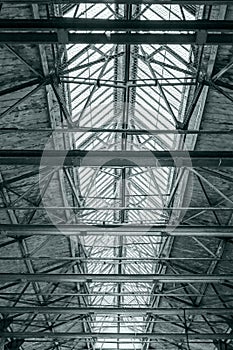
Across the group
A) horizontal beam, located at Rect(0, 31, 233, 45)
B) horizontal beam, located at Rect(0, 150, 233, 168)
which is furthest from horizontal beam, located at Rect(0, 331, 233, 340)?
horizontal beam, located at Rect(0, 31, 233, 45)

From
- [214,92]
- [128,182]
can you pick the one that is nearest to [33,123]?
[214,92]

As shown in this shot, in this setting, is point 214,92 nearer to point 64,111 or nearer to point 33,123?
point 64,111

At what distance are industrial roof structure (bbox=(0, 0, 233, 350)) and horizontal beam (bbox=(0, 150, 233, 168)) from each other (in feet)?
0.09

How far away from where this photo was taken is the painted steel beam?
9.61m

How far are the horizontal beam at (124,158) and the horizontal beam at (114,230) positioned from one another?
4.00 metres

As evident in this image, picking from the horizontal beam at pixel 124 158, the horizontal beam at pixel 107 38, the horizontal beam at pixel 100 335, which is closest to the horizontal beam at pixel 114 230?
the horizontal beam at pixel 124 158

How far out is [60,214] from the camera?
21.0 m

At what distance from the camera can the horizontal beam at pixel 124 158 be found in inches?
491

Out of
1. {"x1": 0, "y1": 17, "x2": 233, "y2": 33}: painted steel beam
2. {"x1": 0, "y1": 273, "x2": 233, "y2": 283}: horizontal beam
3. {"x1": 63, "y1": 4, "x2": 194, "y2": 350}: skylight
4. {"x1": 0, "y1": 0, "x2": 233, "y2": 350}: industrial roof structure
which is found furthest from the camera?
{"x1": 0, "y1": 273, "x2": 233, "y2": 283}: horizontal beam

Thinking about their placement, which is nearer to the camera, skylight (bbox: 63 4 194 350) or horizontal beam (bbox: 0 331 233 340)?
skylight (bbox: 63 4 194 350)

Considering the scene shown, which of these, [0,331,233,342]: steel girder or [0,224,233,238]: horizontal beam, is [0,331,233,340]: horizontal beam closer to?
[0,331,233,342]: steel girder

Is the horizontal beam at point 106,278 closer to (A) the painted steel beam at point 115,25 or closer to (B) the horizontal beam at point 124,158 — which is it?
(B) the horizontal beam at point 124,158

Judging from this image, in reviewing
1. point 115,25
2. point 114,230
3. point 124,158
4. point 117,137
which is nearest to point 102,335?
point 114,230

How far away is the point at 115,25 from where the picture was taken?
31.6 feet
